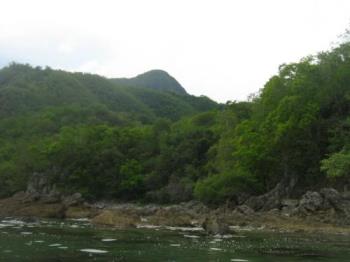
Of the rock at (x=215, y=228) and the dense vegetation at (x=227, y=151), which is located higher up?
the dense vegetation at (x=227, y=151)

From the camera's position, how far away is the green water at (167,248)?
2111cm

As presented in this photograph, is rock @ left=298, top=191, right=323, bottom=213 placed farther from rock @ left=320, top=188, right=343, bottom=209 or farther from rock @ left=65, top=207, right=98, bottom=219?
rock @ left=65, top=207, right=98, bottom=219

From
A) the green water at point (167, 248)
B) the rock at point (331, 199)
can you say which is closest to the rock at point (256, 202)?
the rock at point (331, 199)

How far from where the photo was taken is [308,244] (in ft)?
94.2

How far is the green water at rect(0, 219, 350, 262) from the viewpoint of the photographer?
21109mm

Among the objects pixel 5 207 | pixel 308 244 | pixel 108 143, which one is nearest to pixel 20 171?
pixel 108 143

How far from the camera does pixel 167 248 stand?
82.3 feet

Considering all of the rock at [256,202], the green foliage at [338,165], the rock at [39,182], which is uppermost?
the green foliage at [338,165]

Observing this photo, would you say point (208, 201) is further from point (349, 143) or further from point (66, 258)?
point (66, 258)

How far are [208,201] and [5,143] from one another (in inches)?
3244

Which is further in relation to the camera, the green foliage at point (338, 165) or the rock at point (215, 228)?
the green foliage at point (338, 165)

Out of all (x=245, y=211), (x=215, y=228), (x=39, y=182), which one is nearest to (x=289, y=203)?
(x=245, y=211)

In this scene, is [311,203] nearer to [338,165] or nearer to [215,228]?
[338,165]

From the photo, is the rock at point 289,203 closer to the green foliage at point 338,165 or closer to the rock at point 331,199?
the rock at point 331,199
